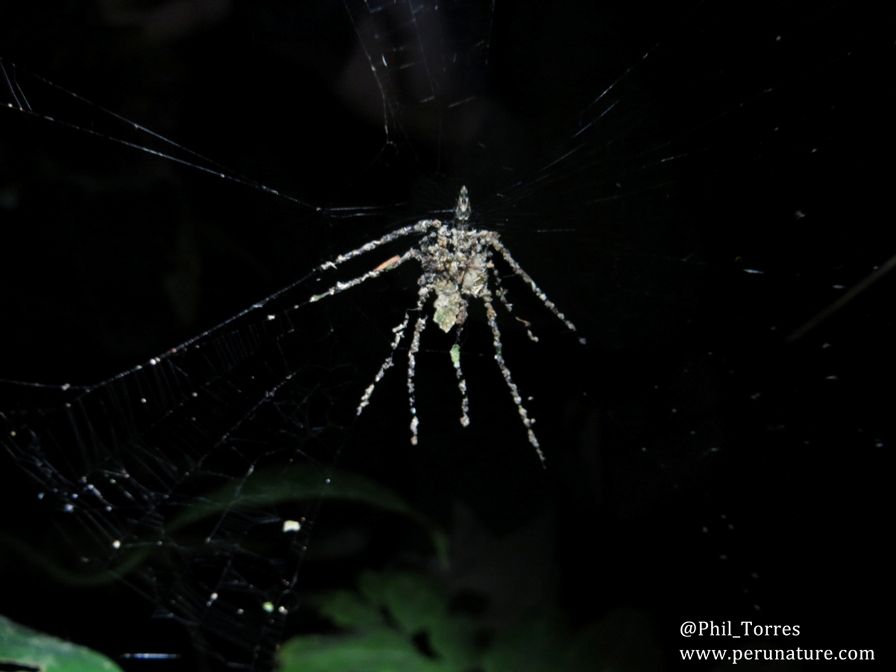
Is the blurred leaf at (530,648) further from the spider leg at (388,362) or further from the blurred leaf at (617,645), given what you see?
the spider leg at (388,362)

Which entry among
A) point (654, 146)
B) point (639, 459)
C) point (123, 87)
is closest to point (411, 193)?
point (654, 146)

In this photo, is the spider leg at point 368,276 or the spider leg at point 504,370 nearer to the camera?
the spider leg at point 368,276

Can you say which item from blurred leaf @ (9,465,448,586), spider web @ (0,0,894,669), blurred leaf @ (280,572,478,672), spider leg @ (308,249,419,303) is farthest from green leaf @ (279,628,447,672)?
spider leg @ (308,249,419,303)

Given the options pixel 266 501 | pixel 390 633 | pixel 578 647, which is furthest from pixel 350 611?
pixel 578 647

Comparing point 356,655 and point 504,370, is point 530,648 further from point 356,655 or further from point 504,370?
point 504,370

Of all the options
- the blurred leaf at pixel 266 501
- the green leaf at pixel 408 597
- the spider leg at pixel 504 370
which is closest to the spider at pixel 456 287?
the spider leg at pixel 504 370

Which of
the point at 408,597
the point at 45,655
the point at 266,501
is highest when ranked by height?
the point at 266,501

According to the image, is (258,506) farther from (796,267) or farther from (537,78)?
(796,267)
